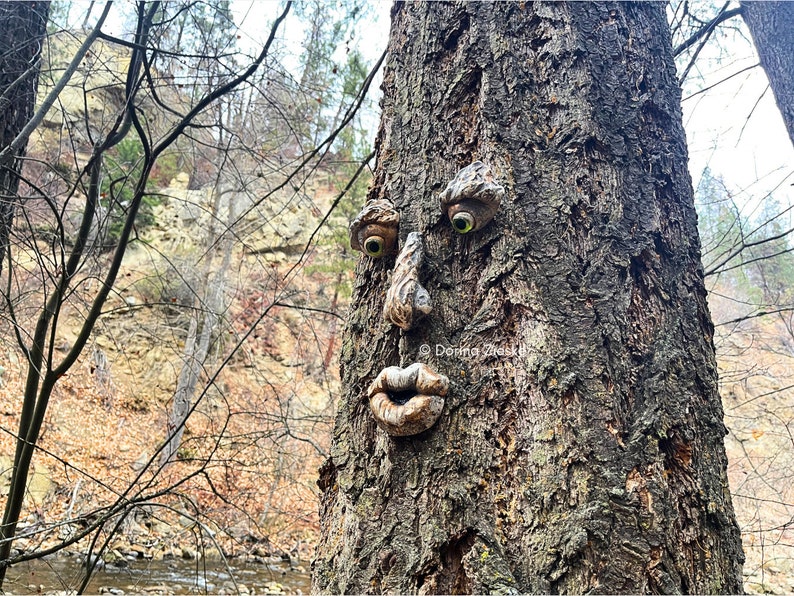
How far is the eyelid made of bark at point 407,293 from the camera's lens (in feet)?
3.36

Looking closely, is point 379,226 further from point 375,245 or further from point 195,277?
point 195,277

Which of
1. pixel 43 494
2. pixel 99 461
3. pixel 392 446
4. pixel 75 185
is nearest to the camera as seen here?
pixel 392 446

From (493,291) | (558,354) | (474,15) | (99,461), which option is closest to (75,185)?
(474,15)

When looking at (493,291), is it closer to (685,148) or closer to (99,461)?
(685,148)

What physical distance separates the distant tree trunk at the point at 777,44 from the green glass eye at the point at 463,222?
10.7 ft

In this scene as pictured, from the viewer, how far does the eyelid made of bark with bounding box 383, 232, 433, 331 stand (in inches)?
40.3

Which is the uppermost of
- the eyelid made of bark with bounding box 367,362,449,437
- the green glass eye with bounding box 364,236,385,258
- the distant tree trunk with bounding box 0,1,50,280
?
the distant tree trunk with bounding box 0,1,50,280

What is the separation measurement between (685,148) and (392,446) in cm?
90

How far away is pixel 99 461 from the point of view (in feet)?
25.4

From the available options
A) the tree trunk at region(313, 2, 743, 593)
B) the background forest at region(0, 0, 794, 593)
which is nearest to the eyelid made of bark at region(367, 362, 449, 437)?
the tree trunk at region(313, 2, 743, 593)

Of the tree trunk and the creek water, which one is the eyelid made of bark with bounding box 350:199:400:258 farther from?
the creek water

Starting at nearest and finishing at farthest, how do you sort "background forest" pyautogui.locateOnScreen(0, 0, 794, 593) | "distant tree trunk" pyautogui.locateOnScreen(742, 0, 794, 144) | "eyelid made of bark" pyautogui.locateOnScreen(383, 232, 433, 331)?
"eyelid made of bark" pyautogui.locateOnScreen(383, 232, 433, 331) < "background forest" pyautogui.locateOnScreen(0, 0, 794, 593) < "distant tree trunk" pyautogui.locateOnScreen(742, 0, 794, 144)

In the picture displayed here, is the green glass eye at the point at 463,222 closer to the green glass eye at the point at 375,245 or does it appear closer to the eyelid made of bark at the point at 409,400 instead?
the green glass eye at the point at 375,245

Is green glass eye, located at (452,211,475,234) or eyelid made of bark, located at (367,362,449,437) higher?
green glass eye, located at (452,211,475,234)
